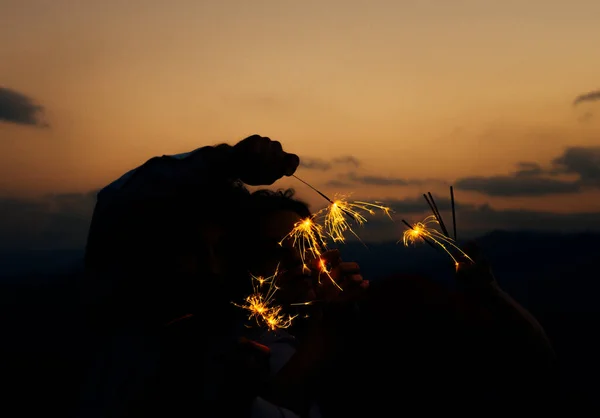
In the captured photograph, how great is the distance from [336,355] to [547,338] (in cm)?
113

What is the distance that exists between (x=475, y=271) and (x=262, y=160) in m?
1.38

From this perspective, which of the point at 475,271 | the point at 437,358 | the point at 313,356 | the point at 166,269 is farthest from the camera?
the point at 166,269

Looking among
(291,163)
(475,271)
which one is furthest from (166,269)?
(475,271)

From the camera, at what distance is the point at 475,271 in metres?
2.79

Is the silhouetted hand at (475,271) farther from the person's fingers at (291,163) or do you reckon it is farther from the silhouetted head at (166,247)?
the silhouetted head at (166,247)

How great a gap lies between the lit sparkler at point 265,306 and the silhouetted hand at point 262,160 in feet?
2.28

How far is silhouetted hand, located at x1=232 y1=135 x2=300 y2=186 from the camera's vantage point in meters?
3.04

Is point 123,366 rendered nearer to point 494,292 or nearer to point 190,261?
point 190,261

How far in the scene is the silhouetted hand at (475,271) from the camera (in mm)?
2775

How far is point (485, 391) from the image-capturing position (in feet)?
8.16

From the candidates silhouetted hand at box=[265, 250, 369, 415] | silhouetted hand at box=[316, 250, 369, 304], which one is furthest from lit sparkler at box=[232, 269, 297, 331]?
silhouetted hand at box=[265, 250, 369, 415]

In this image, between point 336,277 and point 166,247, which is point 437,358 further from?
point 166,247

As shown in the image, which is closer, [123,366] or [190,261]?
[123,366]

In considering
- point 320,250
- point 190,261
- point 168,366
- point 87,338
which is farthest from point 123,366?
point 320,250
